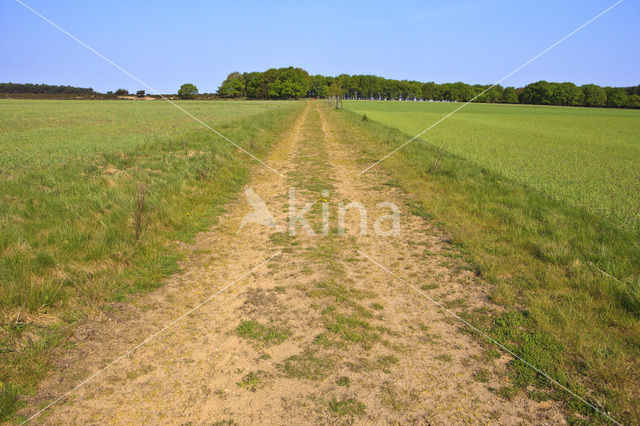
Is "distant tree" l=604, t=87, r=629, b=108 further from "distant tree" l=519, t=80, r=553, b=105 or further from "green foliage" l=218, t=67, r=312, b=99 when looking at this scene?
"green foliage" l=218, t=67, r=312, b=99

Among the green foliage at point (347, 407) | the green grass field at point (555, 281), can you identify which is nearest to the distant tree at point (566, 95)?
the green grass field at point (555, 281)

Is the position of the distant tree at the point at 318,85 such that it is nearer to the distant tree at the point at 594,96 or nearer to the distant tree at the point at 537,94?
the distant tree at the point at 537,94

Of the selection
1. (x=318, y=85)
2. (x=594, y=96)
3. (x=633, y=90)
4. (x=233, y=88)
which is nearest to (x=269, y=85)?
(x=233, y=88)

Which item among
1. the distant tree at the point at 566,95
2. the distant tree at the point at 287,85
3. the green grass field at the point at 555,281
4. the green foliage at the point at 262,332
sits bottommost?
the green foliage at the point at 262,332

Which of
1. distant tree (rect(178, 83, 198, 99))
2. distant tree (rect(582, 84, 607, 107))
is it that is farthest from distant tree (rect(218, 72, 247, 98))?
distant tree (rect(582, 84, 607, 107))

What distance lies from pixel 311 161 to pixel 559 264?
9.85 m

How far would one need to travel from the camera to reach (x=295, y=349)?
3463 millimetres

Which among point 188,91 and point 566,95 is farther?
point 188,91

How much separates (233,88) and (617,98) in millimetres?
131177

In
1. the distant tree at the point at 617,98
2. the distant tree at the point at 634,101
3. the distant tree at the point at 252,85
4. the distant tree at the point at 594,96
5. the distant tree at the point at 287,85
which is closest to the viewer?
the distant tree at the point at 634,101

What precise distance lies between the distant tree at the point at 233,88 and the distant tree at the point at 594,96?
12138 cm

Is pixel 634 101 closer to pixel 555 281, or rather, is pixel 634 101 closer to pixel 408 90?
pixel 408 90

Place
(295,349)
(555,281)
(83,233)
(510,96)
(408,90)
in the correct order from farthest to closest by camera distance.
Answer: (408,90)
(510,96)
(83,233)
(555,281)
(295,349)

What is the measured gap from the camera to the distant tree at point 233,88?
140 meters
